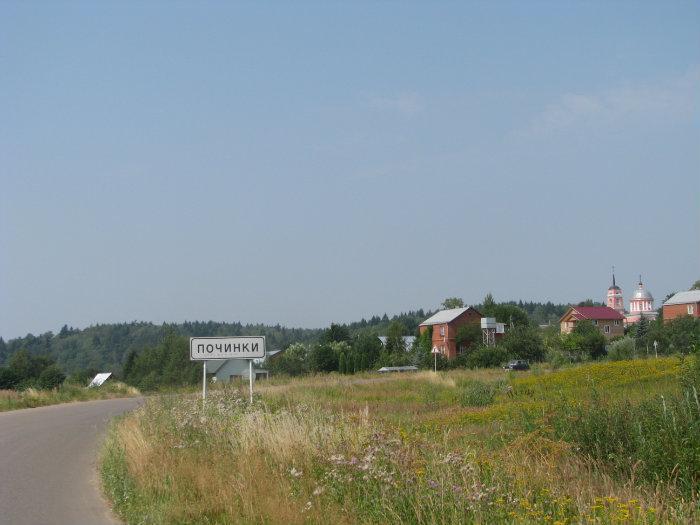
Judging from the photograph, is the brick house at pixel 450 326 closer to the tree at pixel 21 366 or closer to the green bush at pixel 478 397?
the tree at pixel 21 366

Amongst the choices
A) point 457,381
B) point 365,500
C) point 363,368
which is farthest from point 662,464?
point 363,368

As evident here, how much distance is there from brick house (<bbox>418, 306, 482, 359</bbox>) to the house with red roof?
24.4 meters

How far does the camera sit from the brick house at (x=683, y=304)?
96.0 metres

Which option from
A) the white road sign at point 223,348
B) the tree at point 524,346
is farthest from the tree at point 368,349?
the white road sign at point 223,348

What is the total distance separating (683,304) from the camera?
98.3 metres

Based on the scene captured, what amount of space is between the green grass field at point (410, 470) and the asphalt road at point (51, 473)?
16.6 inches

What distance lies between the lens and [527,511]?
6.63 m

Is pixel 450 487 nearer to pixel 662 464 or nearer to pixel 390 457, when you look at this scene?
pixel 390 457

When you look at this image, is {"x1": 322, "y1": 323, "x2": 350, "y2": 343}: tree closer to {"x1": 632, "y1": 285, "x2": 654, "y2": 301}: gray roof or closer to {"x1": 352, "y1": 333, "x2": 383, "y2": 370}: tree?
{"x1": 352, "y1": 333, "x2": 383, "y2": 370}: tree

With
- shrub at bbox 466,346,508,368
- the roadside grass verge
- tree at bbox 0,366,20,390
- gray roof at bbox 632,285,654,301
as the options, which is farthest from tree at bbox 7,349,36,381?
gray roof at bbox 632,285,654,301

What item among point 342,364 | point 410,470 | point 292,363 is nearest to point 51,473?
point 410,470

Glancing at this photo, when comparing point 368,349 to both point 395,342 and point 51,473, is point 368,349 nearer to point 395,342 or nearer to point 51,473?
point 395,342

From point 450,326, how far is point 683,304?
3019 cm

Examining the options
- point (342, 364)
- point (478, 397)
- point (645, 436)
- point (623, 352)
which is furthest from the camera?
point (342, 364)
